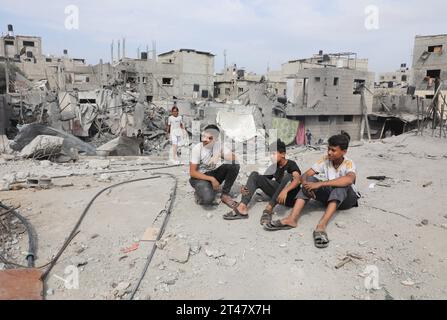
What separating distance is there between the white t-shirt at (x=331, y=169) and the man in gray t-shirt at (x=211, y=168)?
3.79 feet

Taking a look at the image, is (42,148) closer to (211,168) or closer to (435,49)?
(211,168)

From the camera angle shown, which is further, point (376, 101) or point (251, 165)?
point (376, 101)

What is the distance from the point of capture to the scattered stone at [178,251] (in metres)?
3.36

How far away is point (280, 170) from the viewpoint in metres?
4.42

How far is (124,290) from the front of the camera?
300 centimetres

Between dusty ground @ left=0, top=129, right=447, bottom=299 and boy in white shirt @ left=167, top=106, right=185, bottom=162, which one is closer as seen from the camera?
dusty ground @ left=0, top=129, right=447, bottom=299

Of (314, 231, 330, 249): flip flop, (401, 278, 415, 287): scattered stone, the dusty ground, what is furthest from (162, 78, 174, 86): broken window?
(401, 278, 415, 287): scattered stone

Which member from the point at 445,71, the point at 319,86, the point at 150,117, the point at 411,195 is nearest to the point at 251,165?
the point at 411,195

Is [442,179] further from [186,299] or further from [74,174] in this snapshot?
[74,174]

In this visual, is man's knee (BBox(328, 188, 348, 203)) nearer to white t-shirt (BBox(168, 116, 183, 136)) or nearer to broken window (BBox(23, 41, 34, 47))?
white t-shirt (BBox(168, 116, 183, 136))

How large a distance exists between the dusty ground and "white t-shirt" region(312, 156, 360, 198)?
1.68 feet

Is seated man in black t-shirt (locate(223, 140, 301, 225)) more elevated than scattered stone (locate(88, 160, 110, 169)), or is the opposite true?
seated man in black t-shirt (locate(223, 140, 301, 225))

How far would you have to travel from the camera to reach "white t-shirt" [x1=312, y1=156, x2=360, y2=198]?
397cm

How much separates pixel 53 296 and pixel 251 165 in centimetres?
495
